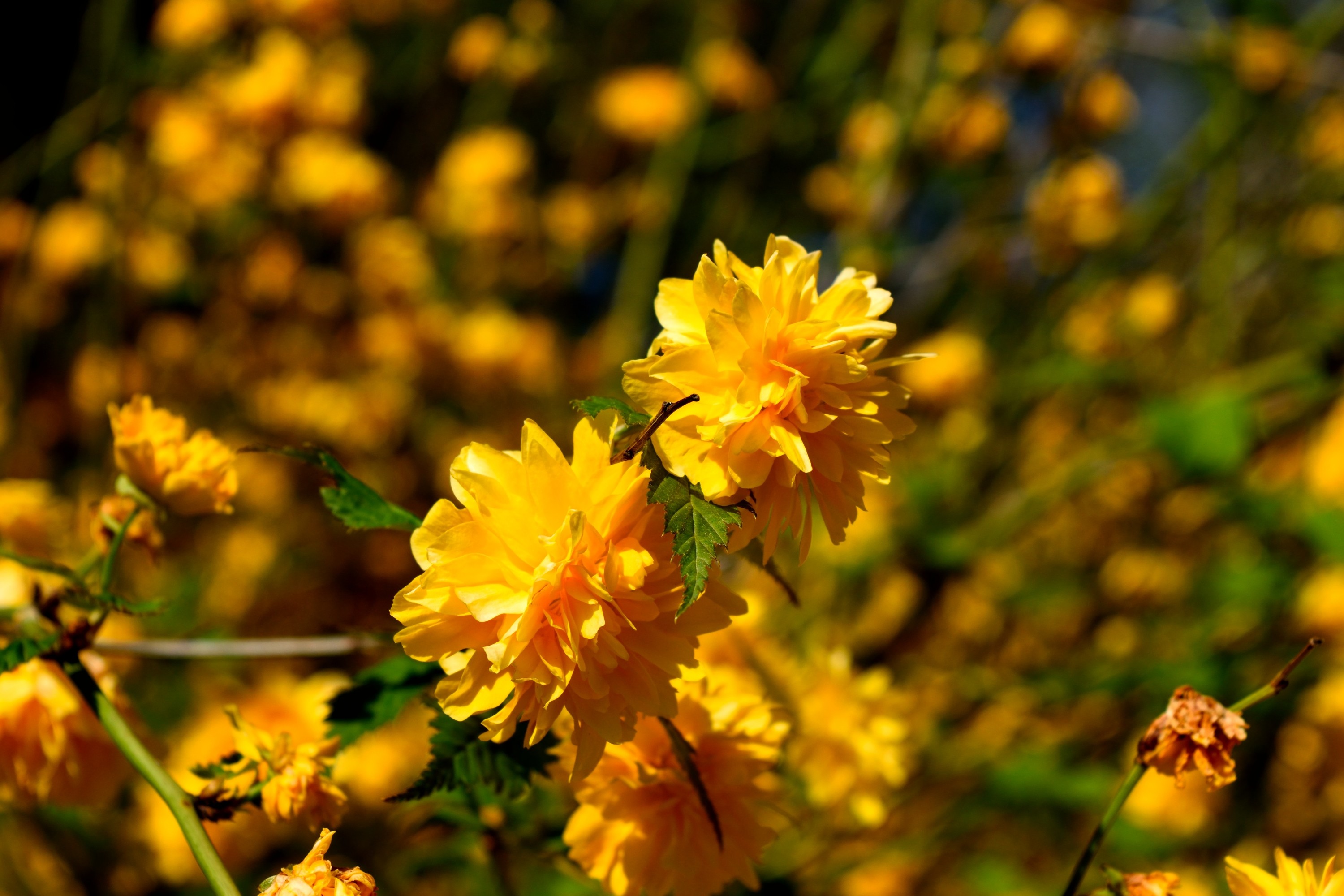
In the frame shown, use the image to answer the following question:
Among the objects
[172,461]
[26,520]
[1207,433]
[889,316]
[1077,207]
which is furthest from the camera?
[889,316]

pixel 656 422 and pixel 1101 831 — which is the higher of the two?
pixel 656 422

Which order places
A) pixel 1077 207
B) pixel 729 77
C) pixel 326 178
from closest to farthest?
pixel 326 178 → pixel 1077 207 → pixel 729 77

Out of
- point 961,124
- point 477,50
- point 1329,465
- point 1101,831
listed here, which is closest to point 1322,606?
point 1329,465

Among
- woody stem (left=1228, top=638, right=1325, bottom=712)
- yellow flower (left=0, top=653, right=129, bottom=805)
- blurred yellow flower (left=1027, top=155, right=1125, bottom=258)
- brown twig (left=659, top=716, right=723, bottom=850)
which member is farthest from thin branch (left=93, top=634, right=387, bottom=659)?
blurred yellow flower (left=1027, top=155, right=1125, bottom=258)

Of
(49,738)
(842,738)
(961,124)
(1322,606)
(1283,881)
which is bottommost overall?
(1322,606)

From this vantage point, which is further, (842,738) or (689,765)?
(842,738)

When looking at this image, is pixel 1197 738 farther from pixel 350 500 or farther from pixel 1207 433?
pixel 1207 433

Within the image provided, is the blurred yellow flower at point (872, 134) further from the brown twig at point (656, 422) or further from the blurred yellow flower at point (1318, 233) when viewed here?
the brown twig at point (656, 422)
